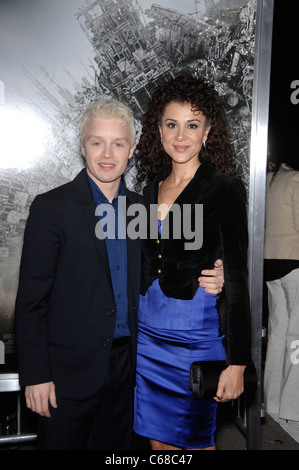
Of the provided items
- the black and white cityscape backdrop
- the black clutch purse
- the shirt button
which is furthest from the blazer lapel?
the black and white cityscape backdrop

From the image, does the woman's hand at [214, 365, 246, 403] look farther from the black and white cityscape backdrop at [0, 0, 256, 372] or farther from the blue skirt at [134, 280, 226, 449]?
the black and white cityscape backdrop at [0, 0, 256, 372]

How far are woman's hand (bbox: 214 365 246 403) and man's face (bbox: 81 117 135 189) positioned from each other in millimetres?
856

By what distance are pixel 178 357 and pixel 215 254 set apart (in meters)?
0.43

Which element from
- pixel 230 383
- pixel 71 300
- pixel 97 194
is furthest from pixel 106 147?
pixel 230 383

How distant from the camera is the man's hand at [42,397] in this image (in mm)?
1611

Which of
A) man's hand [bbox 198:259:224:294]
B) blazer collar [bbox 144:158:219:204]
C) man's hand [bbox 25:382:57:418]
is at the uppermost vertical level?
blazer collar [bbox 144:158:219:204]

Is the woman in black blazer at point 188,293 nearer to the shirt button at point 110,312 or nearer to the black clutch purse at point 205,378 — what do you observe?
the black clutch purse at point 205,378

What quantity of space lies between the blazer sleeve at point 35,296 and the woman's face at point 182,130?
24.2 inches

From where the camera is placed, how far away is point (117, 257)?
176 cm

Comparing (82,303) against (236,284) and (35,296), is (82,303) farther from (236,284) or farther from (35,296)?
(236,284)

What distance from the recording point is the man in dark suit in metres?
1.60

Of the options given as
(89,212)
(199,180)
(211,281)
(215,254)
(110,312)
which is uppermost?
(199,180)

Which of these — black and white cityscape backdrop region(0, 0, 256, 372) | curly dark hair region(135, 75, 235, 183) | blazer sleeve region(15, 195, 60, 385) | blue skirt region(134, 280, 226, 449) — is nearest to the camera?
blazer sleeve region(15, 195, 60, 385)

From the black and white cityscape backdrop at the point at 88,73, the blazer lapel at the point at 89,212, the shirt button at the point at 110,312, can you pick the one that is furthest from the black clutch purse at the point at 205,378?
the black and white cityscape backdrop at the point at 88,73
